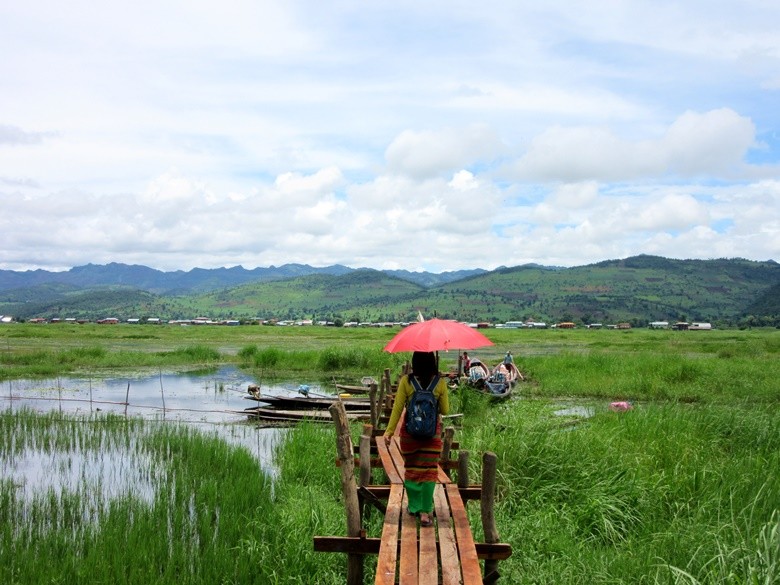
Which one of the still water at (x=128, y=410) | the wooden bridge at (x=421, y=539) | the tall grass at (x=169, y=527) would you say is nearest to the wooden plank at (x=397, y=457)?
the wooden bridge at (x=421, y=539)

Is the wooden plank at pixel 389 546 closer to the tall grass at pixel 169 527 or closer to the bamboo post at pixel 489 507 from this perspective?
the bamboo post at pixel 489 507

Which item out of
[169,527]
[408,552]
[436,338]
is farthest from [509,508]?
[169,527]

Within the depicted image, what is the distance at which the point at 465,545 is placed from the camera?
507cm

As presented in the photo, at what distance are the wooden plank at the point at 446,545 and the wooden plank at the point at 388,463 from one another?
22.4 inches

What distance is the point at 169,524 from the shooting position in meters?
8.33

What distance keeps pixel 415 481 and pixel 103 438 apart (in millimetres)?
10776

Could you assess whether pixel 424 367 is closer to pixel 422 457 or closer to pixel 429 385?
pixel 429 385

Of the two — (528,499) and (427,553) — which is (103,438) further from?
(427,553)

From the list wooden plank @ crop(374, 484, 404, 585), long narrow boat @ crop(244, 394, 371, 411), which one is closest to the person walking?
wooden plank @ crop(374, 484, 404, 585)

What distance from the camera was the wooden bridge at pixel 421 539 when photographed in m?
4.68

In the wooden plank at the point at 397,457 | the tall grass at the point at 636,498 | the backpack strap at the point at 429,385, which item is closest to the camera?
the backpack strap at the point at 429,385

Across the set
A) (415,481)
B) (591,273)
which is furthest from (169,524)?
(591,273)

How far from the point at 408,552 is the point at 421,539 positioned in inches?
11.6

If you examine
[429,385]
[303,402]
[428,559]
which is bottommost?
[303,402]
